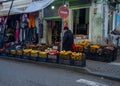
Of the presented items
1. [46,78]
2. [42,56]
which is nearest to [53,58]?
[42,56]

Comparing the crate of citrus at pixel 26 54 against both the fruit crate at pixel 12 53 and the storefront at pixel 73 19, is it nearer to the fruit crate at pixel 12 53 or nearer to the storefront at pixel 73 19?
the fruit crate at pixel 12 53

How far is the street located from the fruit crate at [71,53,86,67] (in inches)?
24.5

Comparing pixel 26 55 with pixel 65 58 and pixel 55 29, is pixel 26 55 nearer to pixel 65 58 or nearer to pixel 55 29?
pixel 65 58

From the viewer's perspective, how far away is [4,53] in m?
17.1

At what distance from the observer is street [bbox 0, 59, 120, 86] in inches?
377

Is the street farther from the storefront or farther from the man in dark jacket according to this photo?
the storefront

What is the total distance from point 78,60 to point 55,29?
8.56 meters

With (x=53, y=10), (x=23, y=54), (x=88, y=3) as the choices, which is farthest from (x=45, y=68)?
(x=53, y=10)

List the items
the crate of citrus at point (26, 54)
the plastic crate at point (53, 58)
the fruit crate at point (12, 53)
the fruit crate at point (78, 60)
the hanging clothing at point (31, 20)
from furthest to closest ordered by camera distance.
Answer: the hanging clothing at point (31, 20), the fruit crate at point (12, 53), the crate of citrus at point (26, 54), the plastic crate at point (53, 58), the fruit crate at point (78, 60)

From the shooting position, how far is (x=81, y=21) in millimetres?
18156

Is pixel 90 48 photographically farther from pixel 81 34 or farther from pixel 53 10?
pixel 53 10

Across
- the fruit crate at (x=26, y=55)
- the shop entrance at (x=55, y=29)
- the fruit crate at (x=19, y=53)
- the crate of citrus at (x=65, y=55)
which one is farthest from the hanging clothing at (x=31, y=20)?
the crate of citrus at (x=65, y=55)

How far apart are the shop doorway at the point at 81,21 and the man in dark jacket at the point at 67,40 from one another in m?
3.47

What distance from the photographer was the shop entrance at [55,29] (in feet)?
66.5
